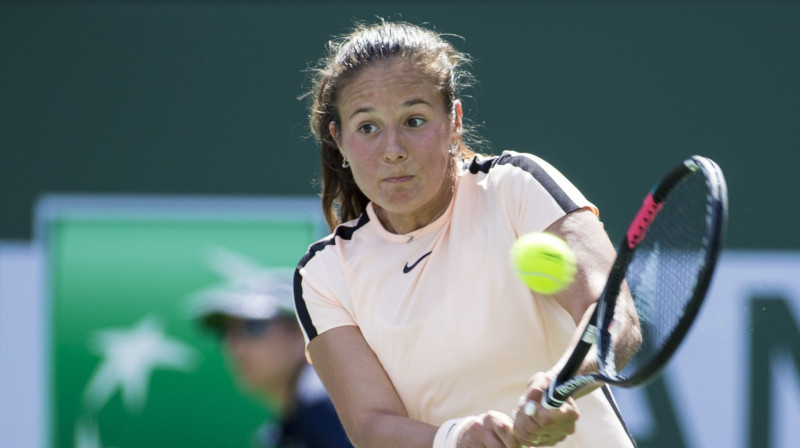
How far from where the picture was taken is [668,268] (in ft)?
6.28

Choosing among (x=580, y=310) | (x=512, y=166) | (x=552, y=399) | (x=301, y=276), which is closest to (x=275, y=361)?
(x=301, y=276)

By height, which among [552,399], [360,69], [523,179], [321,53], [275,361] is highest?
[321,53]

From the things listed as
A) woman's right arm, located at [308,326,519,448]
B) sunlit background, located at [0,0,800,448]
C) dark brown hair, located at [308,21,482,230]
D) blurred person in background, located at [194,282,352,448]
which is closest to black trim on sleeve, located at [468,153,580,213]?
dark brown hair, located at [308,21,482,230]

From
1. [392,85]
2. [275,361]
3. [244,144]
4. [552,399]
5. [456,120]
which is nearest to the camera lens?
[552,399]

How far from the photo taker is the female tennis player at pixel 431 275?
2.03 m

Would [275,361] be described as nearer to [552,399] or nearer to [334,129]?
[334,129]

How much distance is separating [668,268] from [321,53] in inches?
106

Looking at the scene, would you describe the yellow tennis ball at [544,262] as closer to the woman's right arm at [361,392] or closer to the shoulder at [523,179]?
the shoulder at [523,179]

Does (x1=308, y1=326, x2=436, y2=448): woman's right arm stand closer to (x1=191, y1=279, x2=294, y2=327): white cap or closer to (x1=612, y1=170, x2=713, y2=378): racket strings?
(x1=612, y1=170, x2=713, y2=378): racket strings

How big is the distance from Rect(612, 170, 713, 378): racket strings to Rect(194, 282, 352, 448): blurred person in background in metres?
1.21

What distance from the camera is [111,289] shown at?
13.8 ft

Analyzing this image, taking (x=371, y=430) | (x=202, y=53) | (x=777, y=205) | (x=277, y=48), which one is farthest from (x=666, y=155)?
(x=371, y=430)

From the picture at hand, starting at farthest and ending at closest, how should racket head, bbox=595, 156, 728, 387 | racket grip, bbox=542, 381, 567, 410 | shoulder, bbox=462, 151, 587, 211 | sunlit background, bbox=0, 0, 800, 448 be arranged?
sunlit background, bbox=0, 0, 800, 448, shoulder, bbox=462, 151, 587, 211, racket grip, bbox=542, 381, 567, 410, racket head, bbox=595, 156, 728, 387

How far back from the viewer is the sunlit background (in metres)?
4.20
